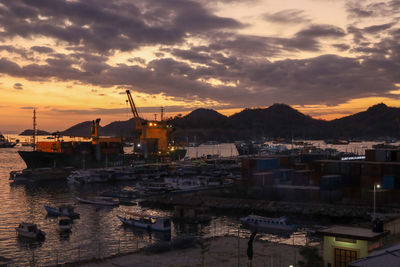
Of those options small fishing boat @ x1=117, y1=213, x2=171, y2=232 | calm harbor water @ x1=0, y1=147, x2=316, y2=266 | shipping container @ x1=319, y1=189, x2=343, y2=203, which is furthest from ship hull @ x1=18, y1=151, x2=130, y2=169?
shipping container @ x1=319, y1=189, x2=343, y2=203

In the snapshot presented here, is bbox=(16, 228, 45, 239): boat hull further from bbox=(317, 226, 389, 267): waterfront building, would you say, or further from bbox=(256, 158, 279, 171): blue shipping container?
bbox=(256, 158, 279, 171): blue shipping container

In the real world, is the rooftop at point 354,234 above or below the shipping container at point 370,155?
below

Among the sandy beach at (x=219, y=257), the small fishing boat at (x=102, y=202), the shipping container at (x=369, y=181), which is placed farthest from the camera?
the small fishing boat at (x=102, y=202)

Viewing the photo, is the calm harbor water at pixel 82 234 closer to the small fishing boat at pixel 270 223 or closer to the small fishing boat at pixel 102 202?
the small fishing boat at pixel 102 202

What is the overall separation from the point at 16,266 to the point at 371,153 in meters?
34.1

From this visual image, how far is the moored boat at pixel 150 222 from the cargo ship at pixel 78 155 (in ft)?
168

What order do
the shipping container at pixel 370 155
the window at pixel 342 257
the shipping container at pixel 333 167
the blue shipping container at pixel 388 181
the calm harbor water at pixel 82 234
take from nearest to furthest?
the window at pixel 342 257
the calm harbor water at pixel 82 234
the blue shipping container at pixel 388 181
the shipping container at pixel 333 167
the shipping container at pixel 370 155

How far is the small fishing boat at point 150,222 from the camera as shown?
97.2 feet

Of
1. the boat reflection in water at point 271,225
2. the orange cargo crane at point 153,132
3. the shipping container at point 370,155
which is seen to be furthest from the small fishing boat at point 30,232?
the orange cargo crane at point 153,132

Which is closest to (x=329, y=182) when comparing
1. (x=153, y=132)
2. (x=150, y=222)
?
(x=150, y=222)

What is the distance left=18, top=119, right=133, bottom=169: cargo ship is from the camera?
80438 millimetres

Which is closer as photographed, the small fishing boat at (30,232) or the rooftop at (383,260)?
the rooftop at (383,260)

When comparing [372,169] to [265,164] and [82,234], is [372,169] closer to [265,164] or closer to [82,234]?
[265,164]

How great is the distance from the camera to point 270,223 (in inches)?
1195
